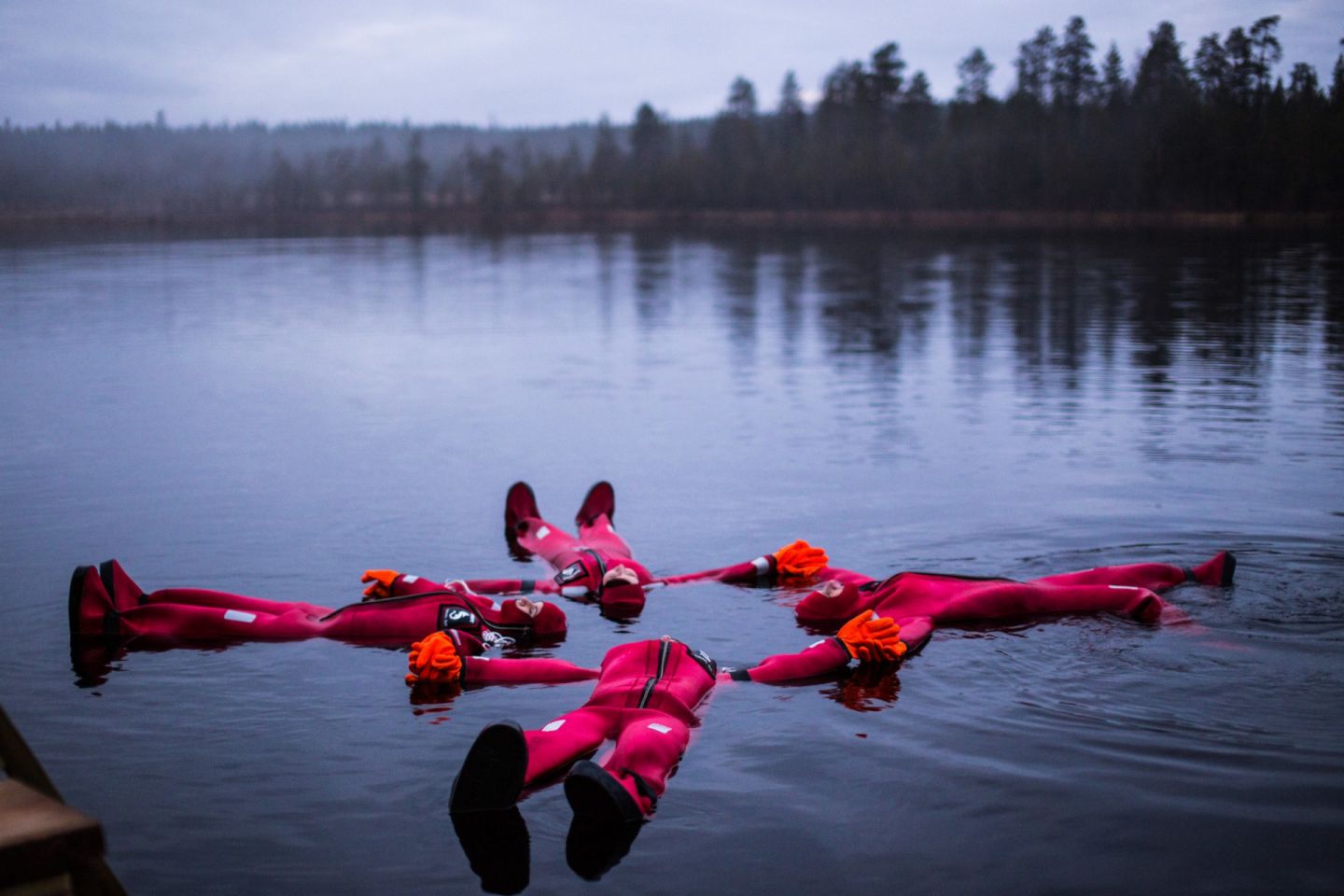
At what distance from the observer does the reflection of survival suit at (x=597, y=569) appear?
8.27 meters

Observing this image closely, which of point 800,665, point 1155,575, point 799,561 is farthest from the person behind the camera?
point 799,561

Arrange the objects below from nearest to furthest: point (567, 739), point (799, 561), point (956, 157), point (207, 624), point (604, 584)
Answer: point (567, 739), point (207, 624), point (604, 584), point (799, 561), point (956, 157)

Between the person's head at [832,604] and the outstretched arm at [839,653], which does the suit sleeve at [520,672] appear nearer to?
the outstretched arm at [839,653]

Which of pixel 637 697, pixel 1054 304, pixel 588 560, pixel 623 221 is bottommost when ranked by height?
pixel 637 697

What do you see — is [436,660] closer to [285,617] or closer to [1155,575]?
[285,617]

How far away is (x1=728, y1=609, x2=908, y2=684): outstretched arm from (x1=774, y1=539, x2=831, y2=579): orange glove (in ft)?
5.38

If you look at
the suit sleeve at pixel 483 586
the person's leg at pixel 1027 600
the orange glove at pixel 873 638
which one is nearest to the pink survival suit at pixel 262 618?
the suit sleeve at pixel 483 586

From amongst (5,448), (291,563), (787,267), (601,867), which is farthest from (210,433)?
(787,267)

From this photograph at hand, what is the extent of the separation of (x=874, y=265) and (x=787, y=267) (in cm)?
364

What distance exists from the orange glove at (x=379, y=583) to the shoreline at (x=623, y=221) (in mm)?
68610

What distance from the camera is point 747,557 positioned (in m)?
9.59

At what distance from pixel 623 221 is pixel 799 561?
118415mm

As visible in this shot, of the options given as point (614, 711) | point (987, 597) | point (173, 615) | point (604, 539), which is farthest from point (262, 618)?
point (987, 597)

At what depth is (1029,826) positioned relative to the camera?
514cm
